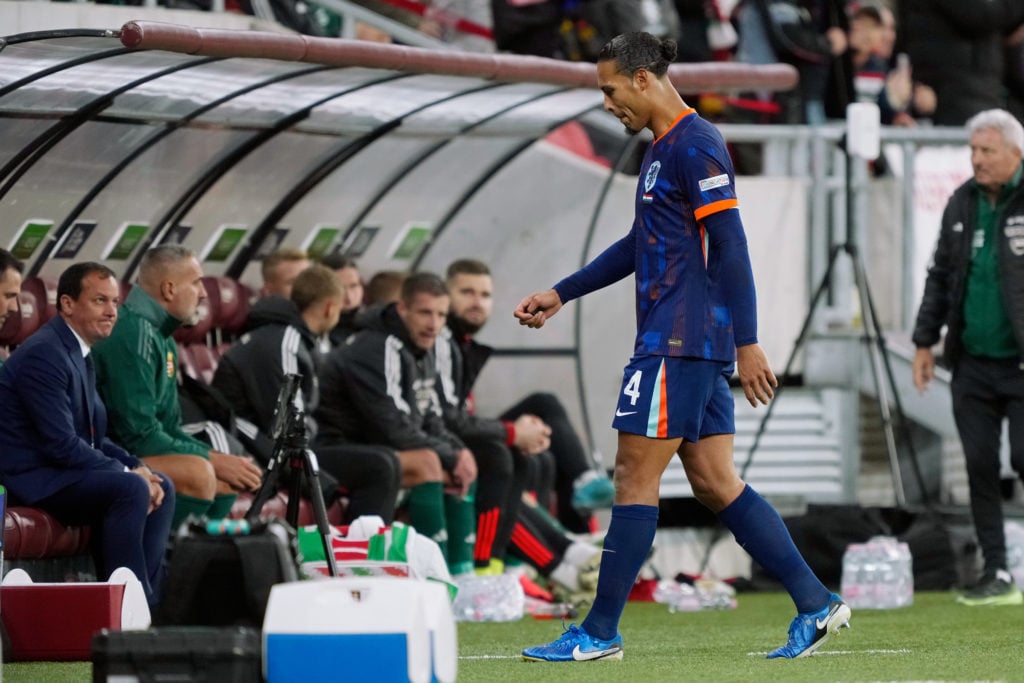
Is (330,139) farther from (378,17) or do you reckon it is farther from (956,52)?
(956,52)

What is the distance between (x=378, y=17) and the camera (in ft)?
38.9

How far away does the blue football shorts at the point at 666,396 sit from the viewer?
246 inches

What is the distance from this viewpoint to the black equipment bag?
5.13 m

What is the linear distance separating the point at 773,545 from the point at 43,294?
3766 millimetres

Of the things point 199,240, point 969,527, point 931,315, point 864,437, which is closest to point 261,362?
point 199,240

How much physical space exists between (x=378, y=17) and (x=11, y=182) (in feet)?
11.5

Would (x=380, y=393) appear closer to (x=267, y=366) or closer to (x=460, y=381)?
(x=267, y=366)

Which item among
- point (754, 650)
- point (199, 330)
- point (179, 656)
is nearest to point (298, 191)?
point (199, 330)

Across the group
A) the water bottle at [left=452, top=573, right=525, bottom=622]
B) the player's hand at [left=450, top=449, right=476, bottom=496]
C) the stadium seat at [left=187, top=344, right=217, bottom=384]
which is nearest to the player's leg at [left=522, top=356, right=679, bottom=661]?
the water bottle at [left=452, top=573, right=525, bottom=622]

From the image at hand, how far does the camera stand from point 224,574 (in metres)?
5.16

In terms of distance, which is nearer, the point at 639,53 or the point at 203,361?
the point at 639,53

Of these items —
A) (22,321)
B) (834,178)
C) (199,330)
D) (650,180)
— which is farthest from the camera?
(834,178)

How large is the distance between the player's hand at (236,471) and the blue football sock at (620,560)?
2680 millimetres

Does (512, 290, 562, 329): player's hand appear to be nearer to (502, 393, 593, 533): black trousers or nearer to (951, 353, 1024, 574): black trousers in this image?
(951, 353, 1024, 574): black trousers
